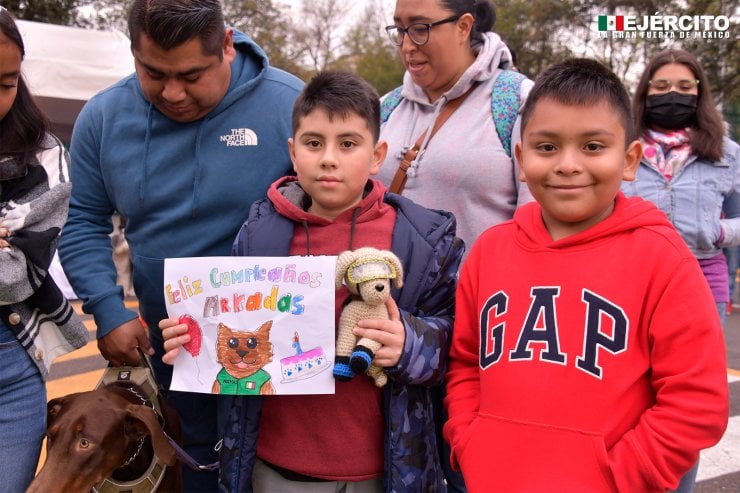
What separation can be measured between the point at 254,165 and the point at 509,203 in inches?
40.0

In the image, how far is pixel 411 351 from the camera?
2172 mm

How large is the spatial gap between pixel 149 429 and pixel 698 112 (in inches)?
134

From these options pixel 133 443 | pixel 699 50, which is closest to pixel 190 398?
pixel 133 443

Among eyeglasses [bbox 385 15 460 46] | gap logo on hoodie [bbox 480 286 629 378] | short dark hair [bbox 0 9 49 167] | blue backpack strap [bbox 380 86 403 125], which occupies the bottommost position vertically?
gap logo on hoodie [bbox 480 286 629 378]

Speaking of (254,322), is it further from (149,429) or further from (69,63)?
(69,63)

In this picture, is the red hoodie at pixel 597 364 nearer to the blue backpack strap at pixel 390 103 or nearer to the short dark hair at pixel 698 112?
the blue backpack strap at pixel 390 103

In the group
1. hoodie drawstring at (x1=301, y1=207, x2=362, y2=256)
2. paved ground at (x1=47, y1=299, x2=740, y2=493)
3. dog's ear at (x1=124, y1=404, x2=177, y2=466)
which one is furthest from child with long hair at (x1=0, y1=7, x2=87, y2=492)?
paved ground at (x1=47, y1=299, x2=740, y2=493)

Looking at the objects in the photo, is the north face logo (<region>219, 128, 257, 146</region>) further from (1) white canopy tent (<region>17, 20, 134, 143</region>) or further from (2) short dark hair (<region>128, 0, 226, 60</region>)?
(1) white canopy tent (<region>17, 20, 134, 143</region>)

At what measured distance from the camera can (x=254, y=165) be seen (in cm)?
276

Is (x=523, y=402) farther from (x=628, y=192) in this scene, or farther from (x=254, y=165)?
(x=628, y=192)

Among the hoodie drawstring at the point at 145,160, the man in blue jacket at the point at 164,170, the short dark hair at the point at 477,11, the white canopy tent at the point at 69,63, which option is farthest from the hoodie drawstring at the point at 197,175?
the white canopy tent at the point at 69,63

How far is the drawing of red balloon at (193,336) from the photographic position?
234cm

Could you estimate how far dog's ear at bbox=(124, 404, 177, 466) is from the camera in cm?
254

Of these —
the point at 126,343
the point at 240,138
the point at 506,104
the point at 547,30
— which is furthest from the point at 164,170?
the point at 547,30
